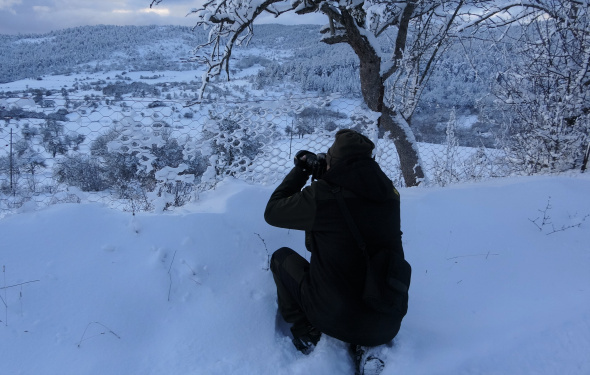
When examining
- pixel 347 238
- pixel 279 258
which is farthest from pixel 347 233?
pixel 279 258

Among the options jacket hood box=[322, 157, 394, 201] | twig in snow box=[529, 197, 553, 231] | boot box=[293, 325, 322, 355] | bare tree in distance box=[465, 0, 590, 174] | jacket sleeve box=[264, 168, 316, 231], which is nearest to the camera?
jacket hood box=[322, 157, 394, 201]

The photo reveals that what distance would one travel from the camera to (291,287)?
2.33 m

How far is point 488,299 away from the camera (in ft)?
8.95

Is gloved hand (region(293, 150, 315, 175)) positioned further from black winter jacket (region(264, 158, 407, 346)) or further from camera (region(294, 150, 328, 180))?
black winter jacket (region(264, 158, 407, 346))

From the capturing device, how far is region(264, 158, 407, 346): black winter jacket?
74.4 inches

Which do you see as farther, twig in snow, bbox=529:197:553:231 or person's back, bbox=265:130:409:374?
twig in snow, bbox=529:197:553:231

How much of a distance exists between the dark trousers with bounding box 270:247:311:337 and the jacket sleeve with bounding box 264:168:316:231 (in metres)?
0.37

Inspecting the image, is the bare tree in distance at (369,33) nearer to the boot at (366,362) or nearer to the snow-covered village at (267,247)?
the snow-covered village at (267,247)

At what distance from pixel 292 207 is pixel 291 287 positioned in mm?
630

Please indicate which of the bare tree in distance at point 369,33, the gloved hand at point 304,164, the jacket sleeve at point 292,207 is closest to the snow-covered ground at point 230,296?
the jacket sleeve at point 292,207

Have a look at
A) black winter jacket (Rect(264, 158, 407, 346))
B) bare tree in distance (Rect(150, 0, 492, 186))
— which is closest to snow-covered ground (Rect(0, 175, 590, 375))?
black winter jacket (Rect(264, 158, 407, 346))

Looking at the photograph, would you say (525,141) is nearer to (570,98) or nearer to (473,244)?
(570,98)

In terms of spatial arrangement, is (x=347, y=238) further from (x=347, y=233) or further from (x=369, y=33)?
(x=369, y=33)

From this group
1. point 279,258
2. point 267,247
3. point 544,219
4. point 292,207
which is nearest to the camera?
point 292,207
